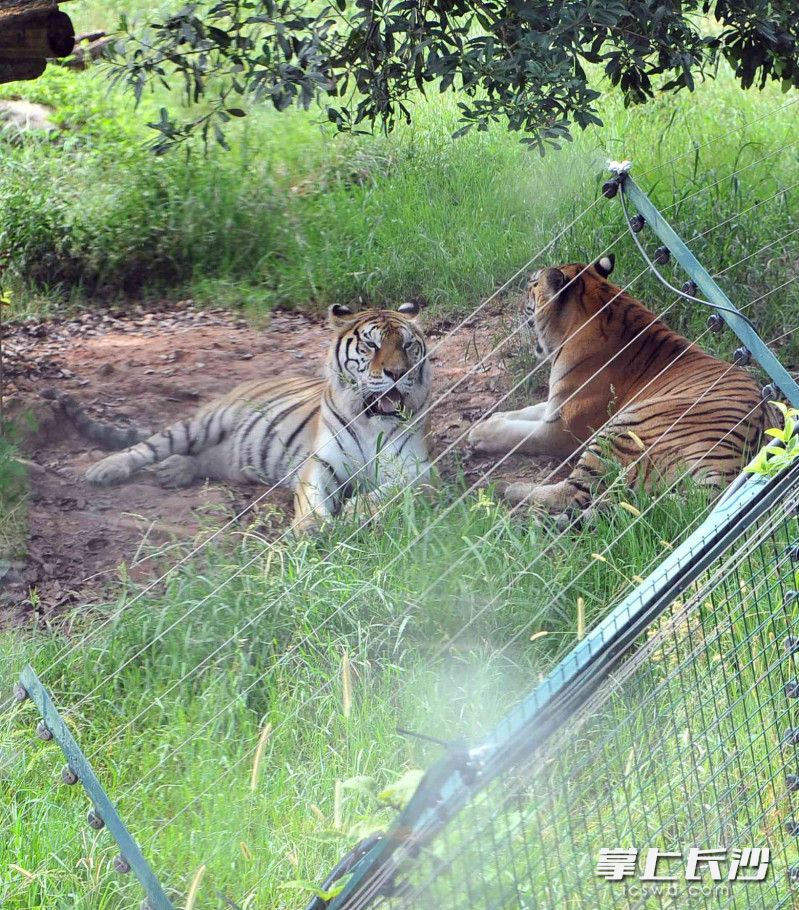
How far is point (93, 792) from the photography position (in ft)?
6.87

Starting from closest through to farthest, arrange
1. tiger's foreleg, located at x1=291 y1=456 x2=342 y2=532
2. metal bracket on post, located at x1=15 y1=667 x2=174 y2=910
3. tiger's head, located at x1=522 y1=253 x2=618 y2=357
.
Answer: metal bracket on post, located at x1=15 y1=667 x2=174 y2=910 → tiger's foreleg, located at x1=291 y1=456 x2=342 y2=532 → tiger's head, located at x1=522 y1=253 x2=618 y2=357

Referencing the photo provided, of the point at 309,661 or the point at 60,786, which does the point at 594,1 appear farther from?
the point at 60,786

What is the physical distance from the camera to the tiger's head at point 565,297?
18.0 ft

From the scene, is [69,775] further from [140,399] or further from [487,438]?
[140,399]

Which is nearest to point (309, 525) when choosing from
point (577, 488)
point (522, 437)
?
point (577, 488)

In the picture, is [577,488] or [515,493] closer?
[577,488]

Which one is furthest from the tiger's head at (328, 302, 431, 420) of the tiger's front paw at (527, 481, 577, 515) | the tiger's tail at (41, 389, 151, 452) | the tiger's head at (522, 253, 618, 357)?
the tiger's tail at (41, 389, 151, 452)

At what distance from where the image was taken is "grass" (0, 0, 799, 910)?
3.12 meters

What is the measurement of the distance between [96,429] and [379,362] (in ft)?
5.09

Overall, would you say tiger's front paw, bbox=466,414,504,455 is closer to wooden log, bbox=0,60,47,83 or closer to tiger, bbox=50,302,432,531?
tiger, bbox=50,302,432,531

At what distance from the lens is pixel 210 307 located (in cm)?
719

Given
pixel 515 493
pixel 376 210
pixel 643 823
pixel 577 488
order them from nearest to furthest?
pixel 643 823 → pixel 577 488 → pixel 515 493 → pixel 376 210

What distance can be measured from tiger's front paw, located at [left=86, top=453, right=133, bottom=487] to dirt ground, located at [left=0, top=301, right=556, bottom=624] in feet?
0.18

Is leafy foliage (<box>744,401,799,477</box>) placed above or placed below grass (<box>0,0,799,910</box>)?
above
